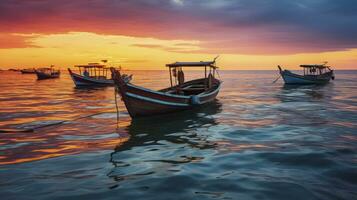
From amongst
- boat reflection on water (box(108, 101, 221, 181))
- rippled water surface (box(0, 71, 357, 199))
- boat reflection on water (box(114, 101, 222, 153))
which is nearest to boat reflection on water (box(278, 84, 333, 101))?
rippled water surface (box(0, 71, 357, 199))

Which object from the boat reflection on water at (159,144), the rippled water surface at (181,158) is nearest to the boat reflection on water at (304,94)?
the rippled water surface at (181,158)

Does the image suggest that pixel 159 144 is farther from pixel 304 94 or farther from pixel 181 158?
pixel 304 94

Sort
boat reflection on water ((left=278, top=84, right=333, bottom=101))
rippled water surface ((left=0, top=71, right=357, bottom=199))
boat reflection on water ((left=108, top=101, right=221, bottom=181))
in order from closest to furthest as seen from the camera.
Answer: rippled water surface ((left=0, top=71, right=357, bottom=199)) → boat reflection on water ((left=108, top=101, right=221, bottom=181)) → boat reflection on water ((left=278, top=84, right=333, bottom=101))

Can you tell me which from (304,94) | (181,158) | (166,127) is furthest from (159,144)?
(304,94)

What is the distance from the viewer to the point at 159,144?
42.1 ft

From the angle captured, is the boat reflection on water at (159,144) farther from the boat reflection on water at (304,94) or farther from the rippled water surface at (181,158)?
the boat reflection on water at (304,94)

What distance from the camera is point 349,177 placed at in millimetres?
8727

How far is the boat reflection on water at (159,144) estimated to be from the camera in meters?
9.86

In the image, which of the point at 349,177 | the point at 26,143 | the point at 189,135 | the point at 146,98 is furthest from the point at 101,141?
the point at 349,177

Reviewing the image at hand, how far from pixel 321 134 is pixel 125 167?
28.6 feet

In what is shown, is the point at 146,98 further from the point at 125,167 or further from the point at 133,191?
the point at 133,191

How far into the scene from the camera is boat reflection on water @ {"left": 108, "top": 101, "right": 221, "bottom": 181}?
986 cm

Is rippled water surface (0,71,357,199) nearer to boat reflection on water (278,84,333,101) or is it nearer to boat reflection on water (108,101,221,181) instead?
boat reflection on water (108,101,221,181)

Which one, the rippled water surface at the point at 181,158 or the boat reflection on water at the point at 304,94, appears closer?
the rippled water surface at the point at 181,158
